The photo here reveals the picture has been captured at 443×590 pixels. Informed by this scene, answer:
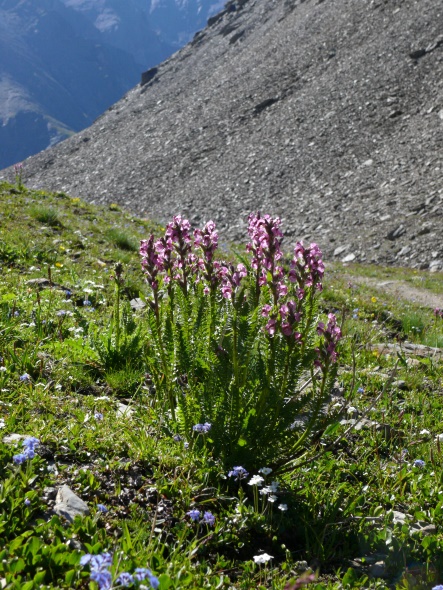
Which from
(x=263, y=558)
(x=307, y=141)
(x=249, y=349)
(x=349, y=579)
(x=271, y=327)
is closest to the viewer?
(x=263, y=558)

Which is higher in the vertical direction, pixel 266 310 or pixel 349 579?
pixel 266 310

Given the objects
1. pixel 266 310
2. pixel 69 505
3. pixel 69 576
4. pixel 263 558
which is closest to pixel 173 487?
pixel 69 505

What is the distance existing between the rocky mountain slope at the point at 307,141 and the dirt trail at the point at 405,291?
4278mm

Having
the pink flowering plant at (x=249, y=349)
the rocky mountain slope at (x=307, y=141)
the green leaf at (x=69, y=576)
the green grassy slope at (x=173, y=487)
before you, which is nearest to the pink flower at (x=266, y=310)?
the pink flowering plant at (x=249, y=349)

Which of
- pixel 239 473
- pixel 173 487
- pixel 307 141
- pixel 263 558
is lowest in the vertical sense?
pixel 263 558

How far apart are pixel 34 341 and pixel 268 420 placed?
259cm

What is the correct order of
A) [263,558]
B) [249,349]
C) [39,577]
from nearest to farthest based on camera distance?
[39,577] → [263,558] → [249,349]

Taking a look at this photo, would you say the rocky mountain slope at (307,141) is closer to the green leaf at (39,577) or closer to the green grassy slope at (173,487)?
the green grassy slope at (173,487)

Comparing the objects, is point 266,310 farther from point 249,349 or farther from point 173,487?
point 173,487

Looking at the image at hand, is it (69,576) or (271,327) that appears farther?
(271,327)

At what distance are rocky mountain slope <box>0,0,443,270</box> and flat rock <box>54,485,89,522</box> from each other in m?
20.9

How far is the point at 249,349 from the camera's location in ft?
12.2

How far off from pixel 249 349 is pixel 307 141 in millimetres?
34577

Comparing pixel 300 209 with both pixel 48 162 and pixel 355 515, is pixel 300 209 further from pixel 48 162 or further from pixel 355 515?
pixel 48 162
